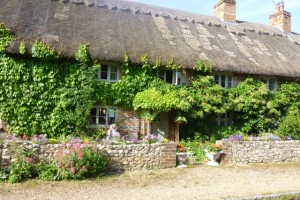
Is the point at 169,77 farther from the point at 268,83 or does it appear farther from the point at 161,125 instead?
the point at 268,83

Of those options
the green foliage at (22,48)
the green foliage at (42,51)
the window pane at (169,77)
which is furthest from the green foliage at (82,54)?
the window pane at (169,77)

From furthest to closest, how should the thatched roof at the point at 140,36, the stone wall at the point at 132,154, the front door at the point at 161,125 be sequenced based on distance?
the front door at the point at 161,125 → the thatched roof at the point at 140,36 → the stone wall at the point at 132,154

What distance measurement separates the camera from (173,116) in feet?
45.5

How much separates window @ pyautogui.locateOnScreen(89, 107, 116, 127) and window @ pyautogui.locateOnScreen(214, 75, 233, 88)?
5.91 m

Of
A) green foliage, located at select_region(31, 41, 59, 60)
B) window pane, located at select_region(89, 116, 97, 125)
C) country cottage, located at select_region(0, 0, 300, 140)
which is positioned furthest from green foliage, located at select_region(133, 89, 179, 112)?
green foliage, located at select_region(31, 41, 59, 60)

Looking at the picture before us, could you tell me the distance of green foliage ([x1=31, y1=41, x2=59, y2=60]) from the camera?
11273 millimetres

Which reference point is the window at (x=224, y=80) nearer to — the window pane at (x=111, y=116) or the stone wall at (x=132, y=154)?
the window pane at (x=111, y=116)

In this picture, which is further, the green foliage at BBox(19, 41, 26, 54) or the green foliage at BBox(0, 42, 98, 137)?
the green foliage at BBox(0, 42, 98, 137)

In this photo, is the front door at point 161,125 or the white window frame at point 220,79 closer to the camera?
the front door at point 161,125

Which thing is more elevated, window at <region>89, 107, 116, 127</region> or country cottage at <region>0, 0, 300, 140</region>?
country cottage at <region>0, 0, 300, 140</region>

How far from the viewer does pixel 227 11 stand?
2027 cm

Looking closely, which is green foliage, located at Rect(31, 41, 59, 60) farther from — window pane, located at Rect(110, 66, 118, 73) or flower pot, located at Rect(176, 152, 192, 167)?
flower pot, located at Rect(176, 152, 192, 167)

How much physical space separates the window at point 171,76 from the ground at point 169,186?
17.5 ft

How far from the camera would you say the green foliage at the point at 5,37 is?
11.1 meters
